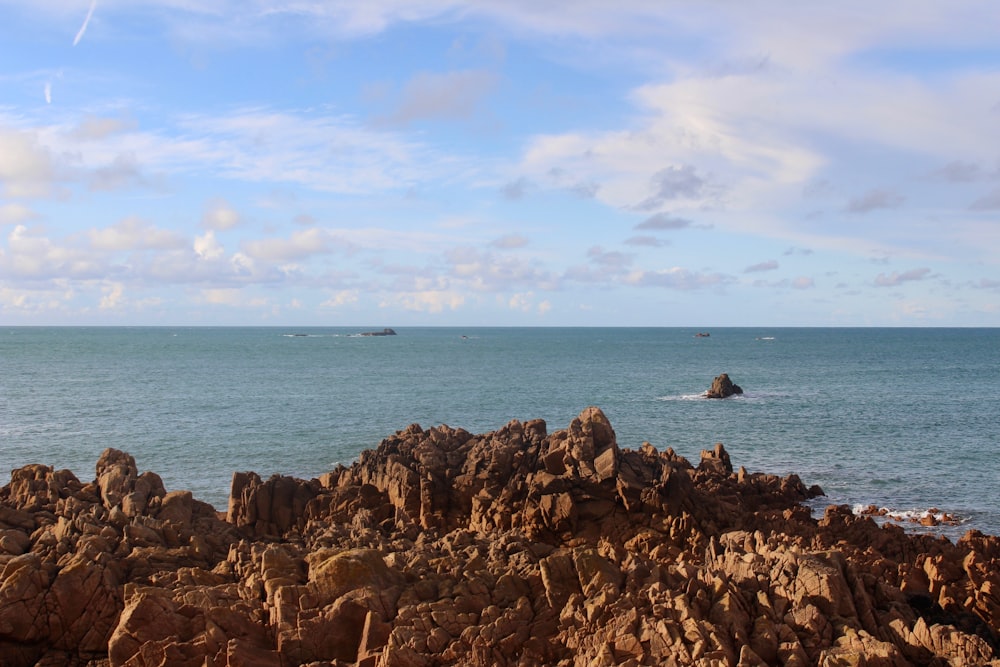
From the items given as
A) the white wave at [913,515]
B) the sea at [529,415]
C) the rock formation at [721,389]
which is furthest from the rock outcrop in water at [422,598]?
the rock formation at [721,389]

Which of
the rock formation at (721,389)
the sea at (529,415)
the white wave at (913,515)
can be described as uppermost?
the rock formation at (721,389)

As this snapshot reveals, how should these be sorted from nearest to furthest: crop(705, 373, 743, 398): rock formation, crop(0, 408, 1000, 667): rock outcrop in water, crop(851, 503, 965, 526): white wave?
crop(0, 408, 1000, 667): rock outcrop in water
crop(851, 503, 965, 526): white wave
crop(705, 373, 743, 398): rock formation

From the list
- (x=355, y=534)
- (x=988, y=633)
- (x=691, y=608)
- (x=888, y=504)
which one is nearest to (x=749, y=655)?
(x=691, y=608)

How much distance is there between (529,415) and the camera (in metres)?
62.2

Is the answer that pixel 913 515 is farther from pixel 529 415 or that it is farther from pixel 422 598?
pixel 529 415

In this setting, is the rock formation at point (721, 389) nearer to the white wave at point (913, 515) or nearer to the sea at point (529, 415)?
the sea at point (529, 415)

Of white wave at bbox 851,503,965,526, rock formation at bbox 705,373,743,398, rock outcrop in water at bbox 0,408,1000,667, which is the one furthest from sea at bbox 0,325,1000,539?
rock outcrop in water at bbox 0,408,1000,667

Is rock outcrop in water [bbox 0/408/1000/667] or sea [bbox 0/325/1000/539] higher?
rock outcrop in water [bbox 0/408/1000/667]

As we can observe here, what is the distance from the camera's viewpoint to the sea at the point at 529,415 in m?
40.0

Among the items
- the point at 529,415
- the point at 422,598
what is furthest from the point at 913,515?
the point at 529,415

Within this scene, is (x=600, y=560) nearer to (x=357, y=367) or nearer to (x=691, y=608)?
(x=691, y=608)

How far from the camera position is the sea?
131ft

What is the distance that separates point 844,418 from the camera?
5972 centimetres

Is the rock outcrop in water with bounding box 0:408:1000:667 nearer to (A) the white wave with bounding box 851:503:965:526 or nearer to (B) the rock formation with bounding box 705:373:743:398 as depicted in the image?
(A) the white wave with bounding box 851:503:965:526
